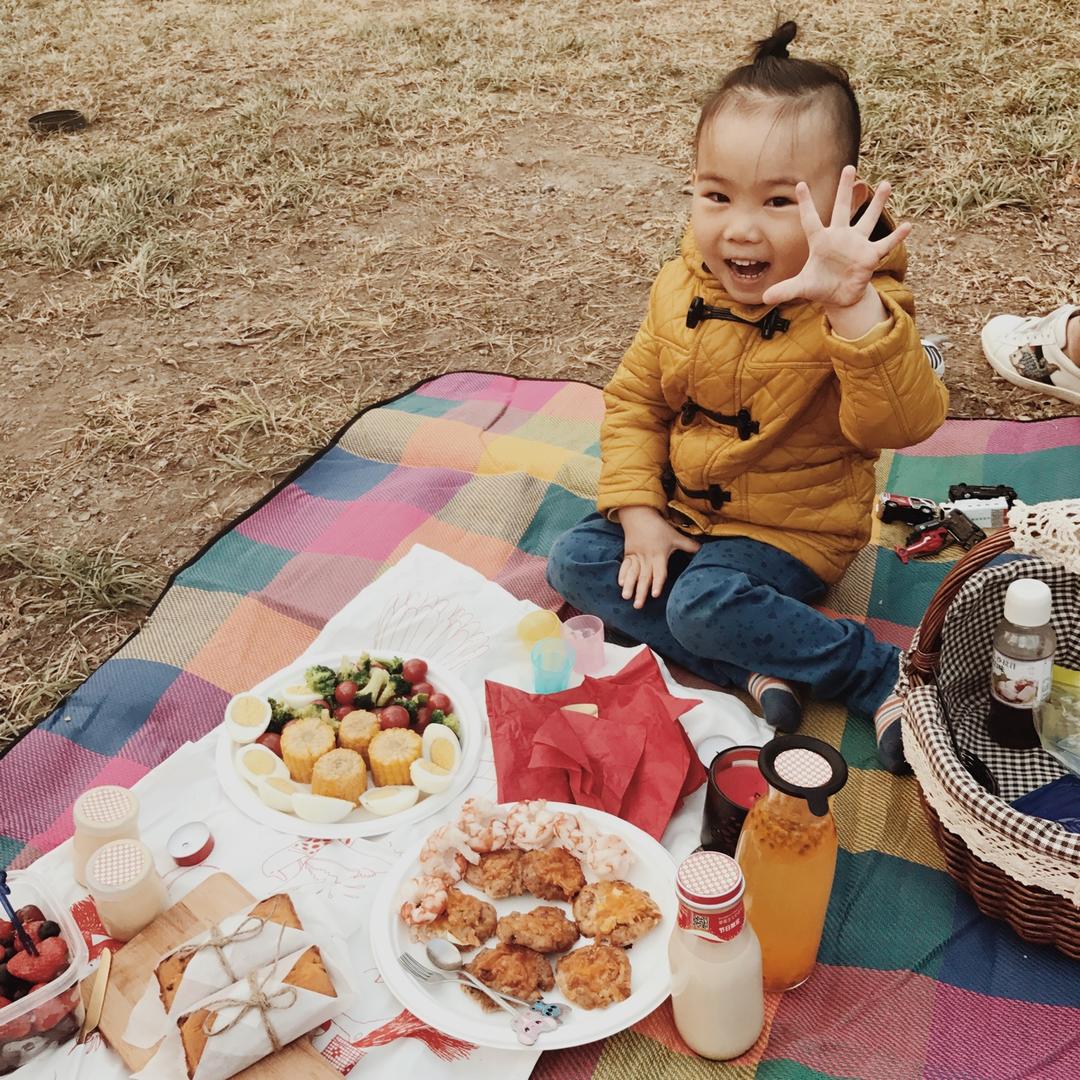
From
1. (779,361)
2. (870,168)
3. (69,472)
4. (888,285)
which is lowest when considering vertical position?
(69,472)

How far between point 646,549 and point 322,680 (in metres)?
0.70

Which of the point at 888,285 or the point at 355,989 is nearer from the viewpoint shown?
the point at 355,989

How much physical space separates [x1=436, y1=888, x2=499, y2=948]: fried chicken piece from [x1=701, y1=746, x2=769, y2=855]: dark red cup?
36 cm

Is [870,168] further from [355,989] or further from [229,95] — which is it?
[355,989]

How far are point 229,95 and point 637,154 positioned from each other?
225 cm

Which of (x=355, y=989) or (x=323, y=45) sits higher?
(x=323, y=45)

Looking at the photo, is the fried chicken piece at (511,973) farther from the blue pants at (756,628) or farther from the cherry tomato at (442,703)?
the blue pants at (756,628)

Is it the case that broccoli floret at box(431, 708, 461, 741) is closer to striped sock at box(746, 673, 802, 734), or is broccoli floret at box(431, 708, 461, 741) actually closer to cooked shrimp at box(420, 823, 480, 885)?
cooked shrimp at box(420, 823, 480, 885)

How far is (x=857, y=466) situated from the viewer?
86.0 inches

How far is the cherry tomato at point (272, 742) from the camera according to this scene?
1.99 m

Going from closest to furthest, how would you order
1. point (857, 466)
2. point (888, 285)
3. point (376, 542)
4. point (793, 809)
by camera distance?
1. point (793, 809)
2. point (888, 285)
3. point (857, 466)
4. point (376, 542)

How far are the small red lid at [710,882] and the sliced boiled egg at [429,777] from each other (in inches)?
25.8

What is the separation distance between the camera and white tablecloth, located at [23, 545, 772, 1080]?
1.53 metres

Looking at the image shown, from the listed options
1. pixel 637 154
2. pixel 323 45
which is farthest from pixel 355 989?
pixel 323 45
